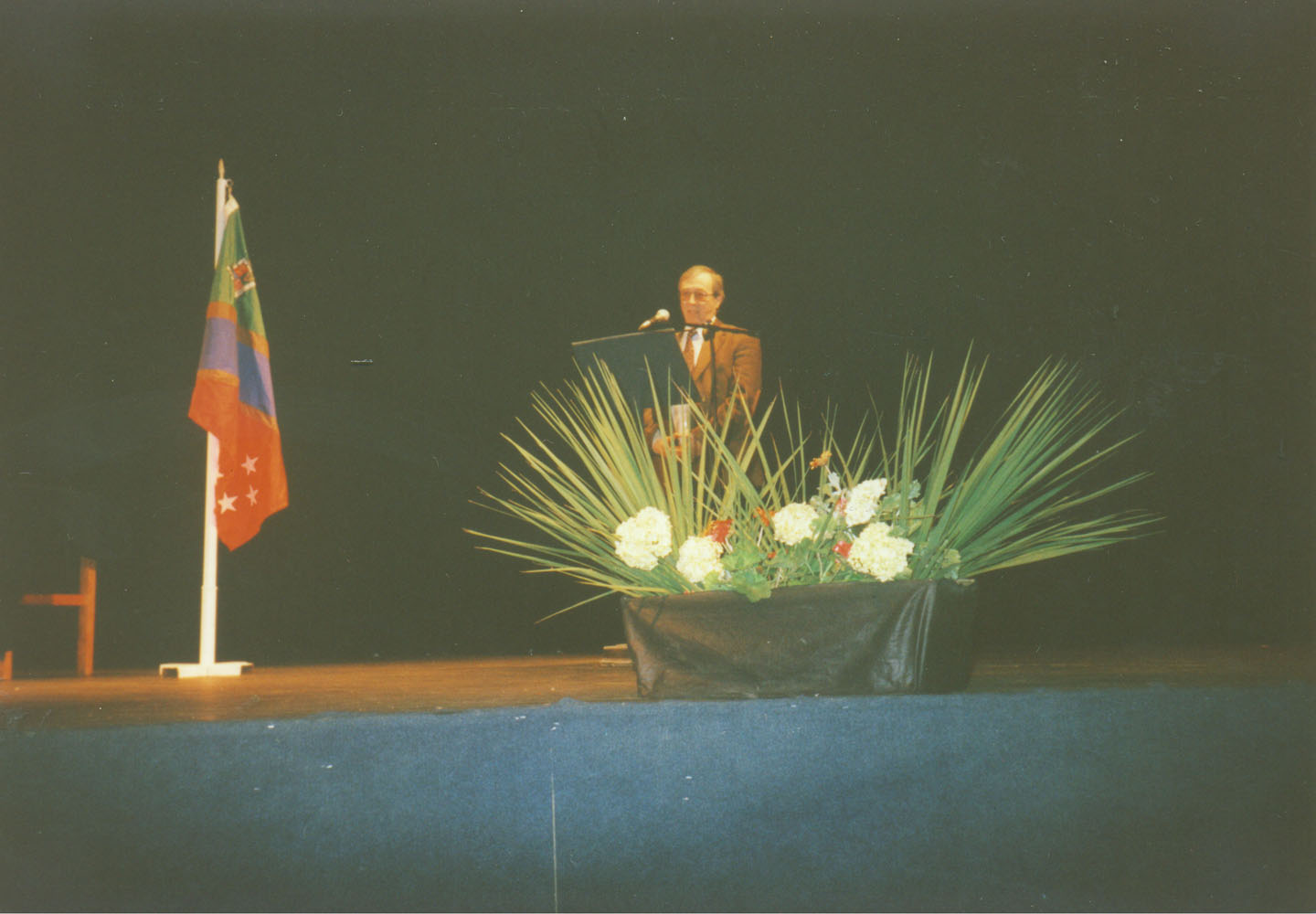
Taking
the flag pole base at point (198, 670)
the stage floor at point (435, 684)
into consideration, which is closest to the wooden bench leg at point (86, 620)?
the stage floor at point (435, 684)

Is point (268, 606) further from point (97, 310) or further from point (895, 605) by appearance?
point (895, 605)

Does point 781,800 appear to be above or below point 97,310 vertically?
below

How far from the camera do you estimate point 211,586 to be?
3.06 meters

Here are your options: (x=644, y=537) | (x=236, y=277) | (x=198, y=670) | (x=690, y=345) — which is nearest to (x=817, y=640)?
(x=644, y=537)

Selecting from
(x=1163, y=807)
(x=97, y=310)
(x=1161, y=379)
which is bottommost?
(x=1163, y=807)

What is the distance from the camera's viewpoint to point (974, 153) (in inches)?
152

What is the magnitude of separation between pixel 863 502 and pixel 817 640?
0.77 ft

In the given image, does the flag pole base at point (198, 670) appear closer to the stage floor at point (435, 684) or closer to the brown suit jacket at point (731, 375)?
the stage floor at point (435, 684)

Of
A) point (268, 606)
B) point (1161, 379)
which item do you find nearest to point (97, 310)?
point (268, 606)

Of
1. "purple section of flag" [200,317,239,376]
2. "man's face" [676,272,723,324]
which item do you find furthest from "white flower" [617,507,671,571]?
"purple section of flag" [200,317,239,376]

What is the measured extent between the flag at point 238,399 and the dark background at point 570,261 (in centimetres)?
76

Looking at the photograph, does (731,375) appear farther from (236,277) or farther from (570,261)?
(236,277)

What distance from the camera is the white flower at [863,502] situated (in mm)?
1567

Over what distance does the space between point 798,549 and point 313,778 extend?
0.84 meters
